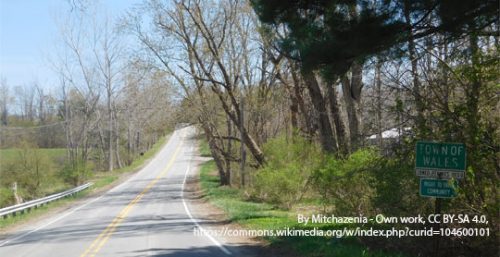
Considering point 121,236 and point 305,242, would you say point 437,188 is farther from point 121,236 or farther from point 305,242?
point 121,236

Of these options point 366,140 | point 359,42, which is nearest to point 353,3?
point 359,42

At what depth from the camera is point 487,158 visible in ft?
31.1

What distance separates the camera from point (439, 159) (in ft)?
28.7

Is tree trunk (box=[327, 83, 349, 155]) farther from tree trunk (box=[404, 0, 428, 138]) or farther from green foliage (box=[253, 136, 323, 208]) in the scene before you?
tree trunk (box=[404, 0, 428, 138])

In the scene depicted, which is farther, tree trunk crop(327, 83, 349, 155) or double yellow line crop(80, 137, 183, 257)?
tree trunk crop(327, 83, 349, 155)

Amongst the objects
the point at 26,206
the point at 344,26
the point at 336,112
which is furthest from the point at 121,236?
the point at 26,206

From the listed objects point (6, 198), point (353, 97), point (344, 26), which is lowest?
point (6, 198)

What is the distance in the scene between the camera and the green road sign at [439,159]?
28.3 ft

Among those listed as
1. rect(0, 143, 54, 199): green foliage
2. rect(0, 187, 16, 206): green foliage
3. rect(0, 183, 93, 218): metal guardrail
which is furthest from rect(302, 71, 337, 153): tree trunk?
rect(0, 143, 54, 199): green foliage

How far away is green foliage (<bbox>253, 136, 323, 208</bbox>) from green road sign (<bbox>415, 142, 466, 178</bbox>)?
13431 mm

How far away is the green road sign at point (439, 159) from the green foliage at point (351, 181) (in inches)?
105

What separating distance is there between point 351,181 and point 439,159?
4356 mm

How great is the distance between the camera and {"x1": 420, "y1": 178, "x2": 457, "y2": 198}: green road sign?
8.69 meters

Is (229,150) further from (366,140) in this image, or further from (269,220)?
(366,140)
